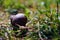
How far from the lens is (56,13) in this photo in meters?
1.51

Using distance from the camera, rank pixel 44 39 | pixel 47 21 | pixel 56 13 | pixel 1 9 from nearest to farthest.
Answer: pixel 44 39 → pixel 47 21 → pixel 56 13 → pixel 1 9

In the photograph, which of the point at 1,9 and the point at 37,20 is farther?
the point at 1,9

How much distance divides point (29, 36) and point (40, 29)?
9cm

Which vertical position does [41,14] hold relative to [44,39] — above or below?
above

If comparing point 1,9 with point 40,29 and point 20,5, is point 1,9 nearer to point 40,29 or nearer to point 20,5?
point 20,5

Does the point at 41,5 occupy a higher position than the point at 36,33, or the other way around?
the point at 41,5

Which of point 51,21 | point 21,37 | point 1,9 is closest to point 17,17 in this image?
point 21,37

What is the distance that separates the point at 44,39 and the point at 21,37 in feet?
0.50

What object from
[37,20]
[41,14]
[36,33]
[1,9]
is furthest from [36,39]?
[1,9]

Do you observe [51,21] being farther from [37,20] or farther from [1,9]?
[1,9]

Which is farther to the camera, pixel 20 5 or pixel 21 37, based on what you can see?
pixel 20 5

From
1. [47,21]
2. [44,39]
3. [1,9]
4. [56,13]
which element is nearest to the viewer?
[44,39]

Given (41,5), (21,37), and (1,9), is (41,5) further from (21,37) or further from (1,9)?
(21,37)

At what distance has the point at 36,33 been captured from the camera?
128 centimetres
